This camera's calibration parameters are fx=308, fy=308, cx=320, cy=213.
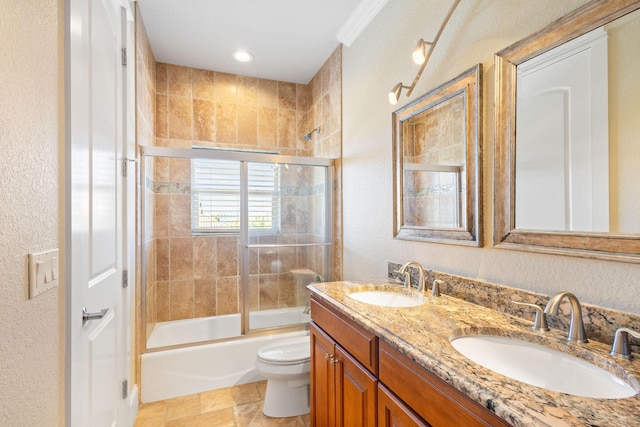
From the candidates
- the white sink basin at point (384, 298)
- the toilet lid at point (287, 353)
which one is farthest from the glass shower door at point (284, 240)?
the white sink basin at point (384, 298)

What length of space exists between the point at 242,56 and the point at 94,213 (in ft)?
7.04

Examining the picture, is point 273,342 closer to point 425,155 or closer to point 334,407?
point 334,407

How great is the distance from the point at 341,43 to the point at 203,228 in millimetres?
2052

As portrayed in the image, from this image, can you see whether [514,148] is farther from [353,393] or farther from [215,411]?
[215,411]

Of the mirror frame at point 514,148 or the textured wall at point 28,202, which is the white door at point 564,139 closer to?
the mirror frame at point 514,148

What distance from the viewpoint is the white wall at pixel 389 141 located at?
39.1 inches

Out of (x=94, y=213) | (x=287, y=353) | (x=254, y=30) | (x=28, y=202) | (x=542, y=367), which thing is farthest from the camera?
(x=254, y=30)

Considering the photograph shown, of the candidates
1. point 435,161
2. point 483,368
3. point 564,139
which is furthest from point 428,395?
point 435,161

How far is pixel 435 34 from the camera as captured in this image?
5.12 feet

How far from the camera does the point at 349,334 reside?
127 centimetres

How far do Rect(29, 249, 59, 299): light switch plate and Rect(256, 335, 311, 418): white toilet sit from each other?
4.52 ft

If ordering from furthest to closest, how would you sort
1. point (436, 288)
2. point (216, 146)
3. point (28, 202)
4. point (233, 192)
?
point (216, 146)
point (233, 192)
point (436, 288)
point (28, 202)

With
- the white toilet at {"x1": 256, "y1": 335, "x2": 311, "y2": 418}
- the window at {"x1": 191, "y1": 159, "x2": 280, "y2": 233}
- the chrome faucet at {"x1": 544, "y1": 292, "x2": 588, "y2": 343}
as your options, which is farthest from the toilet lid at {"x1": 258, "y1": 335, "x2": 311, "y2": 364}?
the chrome faucet at {"x1": 544, "y1": 292, "x2": 588, "y2": 343}

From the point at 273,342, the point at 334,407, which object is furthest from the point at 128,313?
the point at 334,407
